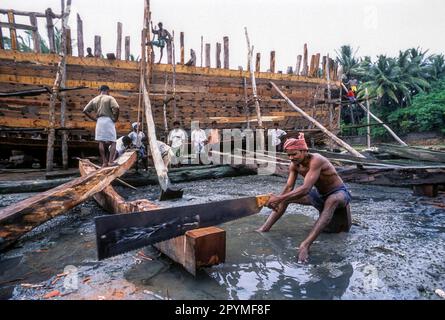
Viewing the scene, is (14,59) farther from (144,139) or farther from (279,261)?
(279,261)

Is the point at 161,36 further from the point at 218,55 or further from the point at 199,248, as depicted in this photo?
the point at 199,248

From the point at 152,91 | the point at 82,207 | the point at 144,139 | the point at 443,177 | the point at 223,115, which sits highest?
the point at 152,91

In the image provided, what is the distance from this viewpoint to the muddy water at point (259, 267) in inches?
87.0

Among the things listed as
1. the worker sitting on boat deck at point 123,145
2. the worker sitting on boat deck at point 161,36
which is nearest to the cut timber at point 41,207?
the worker sitting on boat deck at point 123,145

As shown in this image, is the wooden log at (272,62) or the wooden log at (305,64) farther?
the wooden log at (305,64)

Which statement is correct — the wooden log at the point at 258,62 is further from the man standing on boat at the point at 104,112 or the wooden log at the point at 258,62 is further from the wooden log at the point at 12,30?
the wooden log at the point at 12,30

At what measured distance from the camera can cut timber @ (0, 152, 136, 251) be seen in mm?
2879

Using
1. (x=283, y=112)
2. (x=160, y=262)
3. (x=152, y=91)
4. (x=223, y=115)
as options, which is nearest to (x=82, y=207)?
(x=160, y=262)

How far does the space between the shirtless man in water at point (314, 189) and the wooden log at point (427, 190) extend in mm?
2933

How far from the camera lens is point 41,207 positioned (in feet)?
10.4

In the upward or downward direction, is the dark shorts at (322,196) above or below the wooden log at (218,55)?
below

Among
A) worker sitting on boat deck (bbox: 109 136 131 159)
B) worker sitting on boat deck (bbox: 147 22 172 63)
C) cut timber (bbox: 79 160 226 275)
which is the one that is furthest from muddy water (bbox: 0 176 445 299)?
worker sitting on boat deck (bbox: 147 22 172 63)

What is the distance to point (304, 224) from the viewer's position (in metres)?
4.07

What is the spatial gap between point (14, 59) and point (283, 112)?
10.3m
